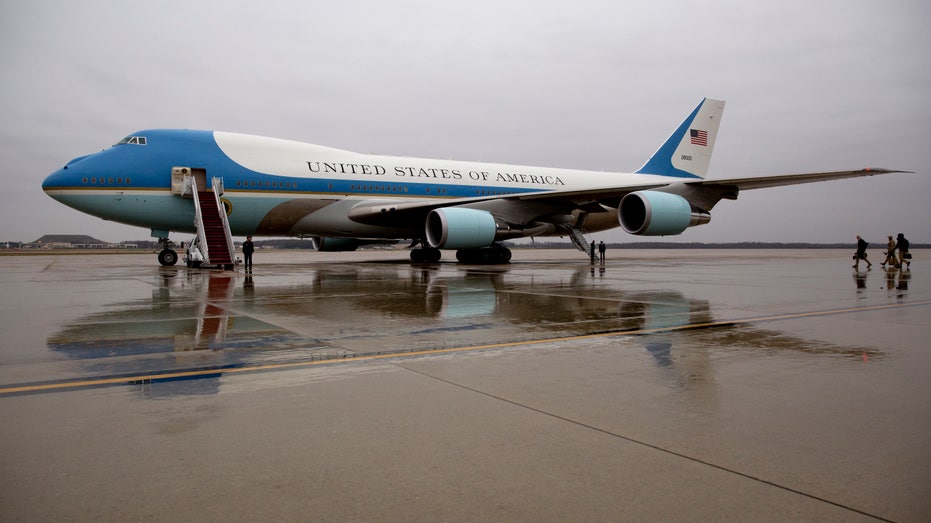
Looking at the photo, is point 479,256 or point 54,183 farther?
point 479,256

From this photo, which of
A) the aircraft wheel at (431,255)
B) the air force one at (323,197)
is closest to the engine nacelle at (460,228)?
the air force one at (323,197)

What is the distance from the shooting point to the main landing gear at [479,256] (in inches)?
829

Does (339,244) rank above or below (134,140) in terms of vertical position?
below

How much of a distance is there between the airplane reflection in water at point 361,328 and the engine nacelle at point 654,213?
742 centimetres

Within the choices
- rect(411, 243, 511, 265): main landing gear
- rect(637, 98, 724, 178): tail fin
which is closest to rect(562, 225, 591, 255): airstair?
rect(411, 243, 511, 265): main landing gear

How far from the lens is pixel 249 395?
11.2 feet

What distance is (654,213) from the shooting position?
1669 centimetres

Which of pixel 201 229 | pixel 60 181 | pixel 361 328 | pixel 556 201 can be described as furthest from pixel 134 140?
pixel 361 328

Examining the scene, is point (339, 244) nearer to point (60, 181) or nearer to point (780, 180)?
point (60, 181)

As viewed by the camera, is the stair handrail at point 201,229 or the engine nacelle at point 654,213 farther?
the engine nacelle at point 654,213

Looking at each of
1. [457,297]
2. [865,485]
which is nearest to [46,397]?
[865,485]

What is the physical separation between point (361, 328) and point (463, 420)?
10.3 feet

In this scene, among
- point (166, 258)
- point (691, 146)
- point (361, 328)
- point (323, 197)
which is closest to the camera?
point (361, 328)

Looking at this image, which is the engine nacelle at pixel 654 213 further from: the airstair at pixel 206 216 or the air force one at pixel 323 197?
the airstair at pixel 206 216
